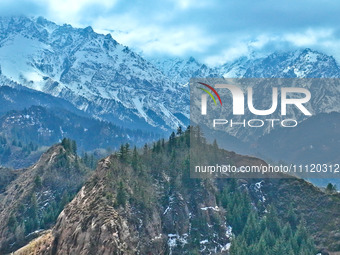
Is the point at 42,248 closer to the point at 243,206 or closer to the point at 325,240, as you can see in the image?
the point at 243,206

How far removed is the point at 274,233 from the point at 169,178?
1525 inches

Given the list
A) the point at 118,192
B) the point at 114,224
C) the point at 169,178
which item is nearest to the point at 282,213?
the point at 169,178

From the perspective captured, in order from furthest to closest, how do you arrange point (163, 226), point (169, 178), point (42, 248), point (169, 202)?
point (169, 178) → point (169, 202) → point (163, 226) → point (42, 248)

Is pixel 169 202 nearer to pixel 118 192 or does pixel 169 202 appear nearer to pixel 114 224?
pixel 118 192

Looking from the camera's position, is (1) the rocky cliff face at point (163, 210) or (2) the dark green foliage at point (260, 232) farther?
(2) the dark green foliage at point (260, 232)

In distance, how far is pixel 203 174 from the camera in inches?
7407

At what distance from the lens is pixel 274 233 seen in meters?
174

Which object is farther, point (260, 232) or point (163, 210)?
point (260, 232)

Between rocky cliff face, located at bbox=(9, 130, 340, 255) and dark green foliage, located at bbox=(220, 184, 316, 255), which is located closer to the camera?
rocky cliff face, located at bbox=(9, 130, 340, 255)

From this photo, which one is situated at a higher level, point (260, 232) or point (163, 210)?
point (163, 210)

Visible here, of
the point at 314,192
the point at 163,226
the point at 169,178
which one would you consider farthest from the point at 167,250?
the point at 314,192

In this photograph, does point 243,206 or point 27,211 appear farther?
point 27,211

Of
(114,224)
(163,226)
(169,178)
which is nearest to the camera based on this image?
(114,224)

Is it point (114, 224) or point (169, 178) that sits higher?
point (169, 178)
